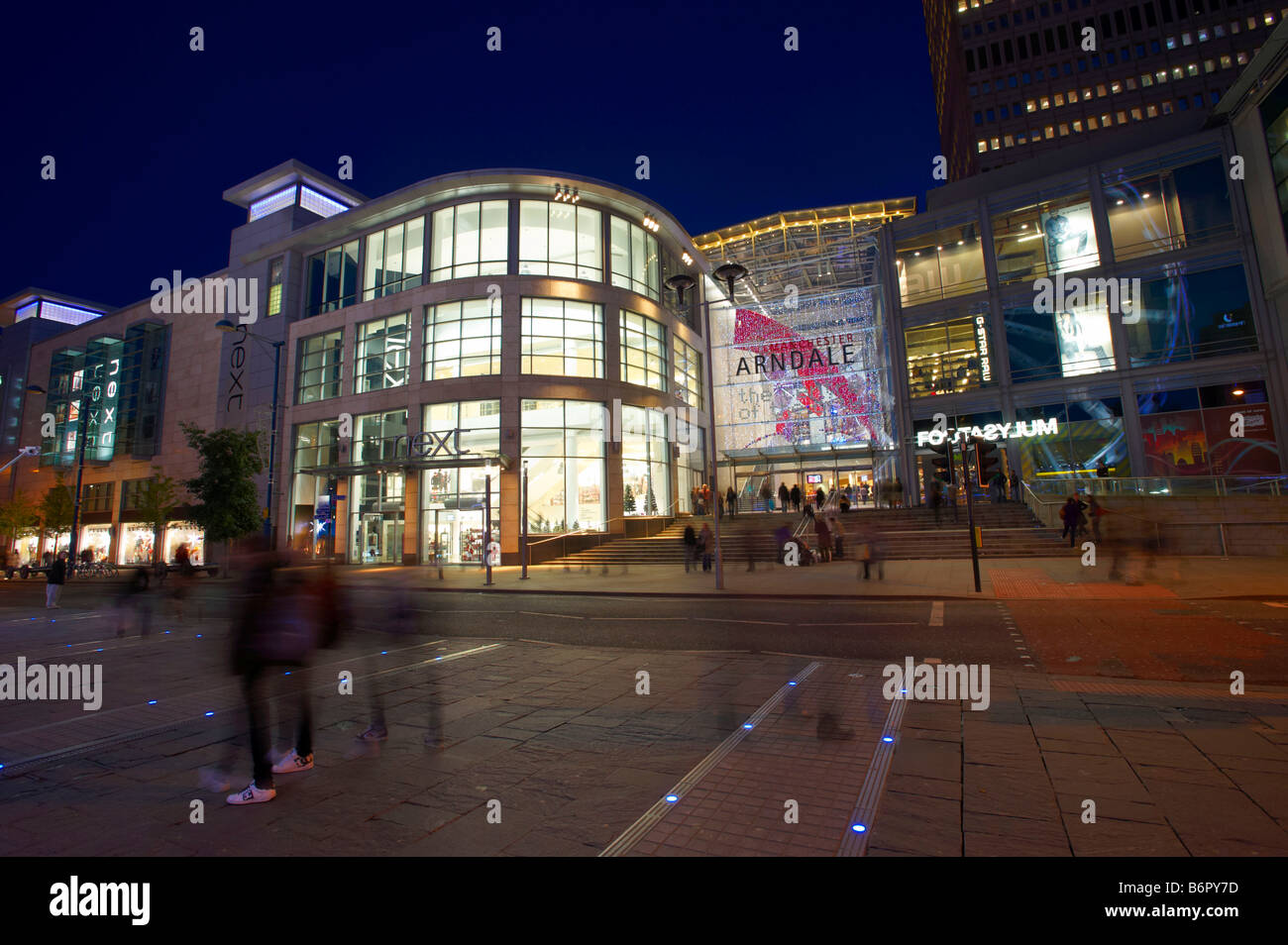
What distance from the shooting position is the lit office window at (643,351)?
32594mm

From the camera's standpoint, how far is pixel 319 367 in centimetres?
3488

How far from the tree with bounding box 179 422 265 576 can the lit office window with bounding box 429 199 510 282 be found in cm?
1278

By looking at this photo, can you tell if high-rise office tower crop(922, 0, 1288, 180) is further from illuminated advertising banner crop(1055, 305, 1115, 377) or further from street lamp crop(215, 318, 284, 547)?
street lamp crop(215, 318, 284, 547)

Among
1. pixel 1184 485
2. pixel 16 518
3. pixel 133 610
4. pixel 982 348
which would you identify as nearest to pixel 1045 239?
pixel 982 348

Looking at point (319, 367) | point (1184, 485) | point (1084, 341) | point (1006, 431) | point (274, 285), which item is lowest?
point (1184, 485)

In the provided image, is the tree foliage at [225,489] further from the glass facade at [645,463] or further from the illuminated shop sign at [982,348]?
the illuminated shop sign at [982,348]

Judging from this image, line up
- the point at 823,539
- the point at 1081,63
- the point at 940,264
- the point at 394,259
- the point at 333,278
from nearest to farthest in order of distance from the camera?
the point at 823,539 → the point at 940,264 → the point at 394,259 → the point at 333,278 → the point at 1081,63

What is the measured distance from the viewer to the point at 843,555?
23.5m

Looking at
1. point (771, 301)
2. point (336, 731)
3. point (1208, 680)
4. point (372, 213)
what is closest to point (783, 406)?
→ point (771, 301)

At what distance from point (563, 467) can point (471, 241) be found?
1284 cm

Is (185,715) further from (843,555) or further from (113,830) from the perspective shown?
(843,555)

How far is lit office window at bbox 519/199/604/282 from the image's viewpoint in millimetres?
31422

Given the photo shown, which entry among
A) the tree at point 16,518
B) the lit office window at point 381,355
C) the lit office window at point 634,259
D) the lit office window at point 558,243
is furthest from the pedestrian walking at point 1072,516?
the tree at point 16,518

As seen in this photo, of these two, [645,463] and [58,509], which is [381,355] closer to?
[645,463]
